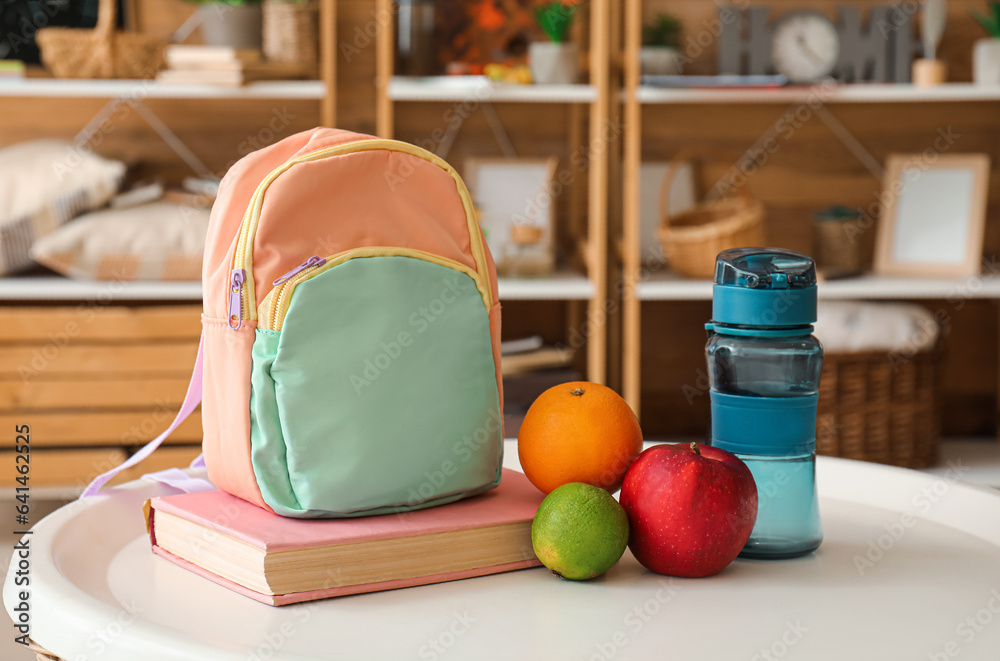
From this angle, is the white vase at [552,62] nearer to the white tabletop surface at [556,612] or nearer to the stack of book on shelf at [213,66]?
the stack of book on shelf at [213,66]

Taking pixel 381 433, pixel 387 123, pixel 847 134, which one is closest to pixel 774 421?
pixel 381 433

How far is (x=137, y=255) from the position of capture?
2193 mm

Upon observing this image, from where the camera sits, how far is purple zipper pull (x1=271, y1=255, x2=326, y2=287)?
66 cm

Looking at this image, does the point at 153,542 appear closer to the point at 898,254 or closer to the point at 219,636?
the point at 219,636

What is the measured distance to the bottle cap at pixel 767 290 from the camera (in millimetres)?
682

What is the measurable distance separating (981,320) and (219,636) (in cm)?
251

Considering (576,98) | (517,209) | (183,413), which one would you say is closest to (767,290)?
(183,413)

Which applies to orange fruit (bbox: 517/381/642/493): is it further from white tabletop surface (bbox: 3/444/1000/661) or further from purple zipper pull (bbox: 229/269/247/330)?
purple zipper pull (bbox: 229/269/247/330)

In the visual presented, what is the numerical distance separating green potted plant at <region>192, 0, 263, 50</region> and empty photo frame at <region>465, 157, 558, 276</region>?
0.58 metres

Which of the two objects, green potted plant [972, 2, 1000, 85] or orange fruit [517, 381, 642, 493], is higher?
green potted plant [972, 2, 1000, 85]

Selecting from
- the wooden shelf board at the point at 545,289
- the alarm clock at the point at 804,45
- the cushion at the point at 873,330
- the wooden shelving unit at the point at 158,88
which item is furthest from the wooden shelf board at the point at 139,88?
the cushion at the point at 873,330

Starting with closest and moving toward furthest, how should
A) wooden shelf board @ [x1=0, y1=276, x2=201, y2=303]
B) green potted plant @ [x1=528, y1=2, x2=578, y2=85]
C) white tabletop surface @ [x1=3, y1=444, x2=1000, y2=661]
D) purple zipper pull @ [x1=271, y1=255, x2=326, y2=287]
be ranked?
white tabletop surface @ [x1=3, y1=444, x2=1000, y2=661], purple zipper pull @ [x1=271, y1=255, x2=326, y2=287], wooden shelf board @ [x1=0, y1=276, x2=201, y2=303], green potted plant @ [x1=528, y1=2, x2=578, y2=85]

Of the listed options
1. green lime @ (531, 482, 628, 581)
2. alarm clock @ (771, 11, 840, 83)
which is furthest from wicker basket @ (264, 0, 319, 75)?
green lime @ (531, 482, 628, 581)

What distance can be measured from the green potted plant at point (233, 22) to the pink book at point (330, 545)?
1798 mm
